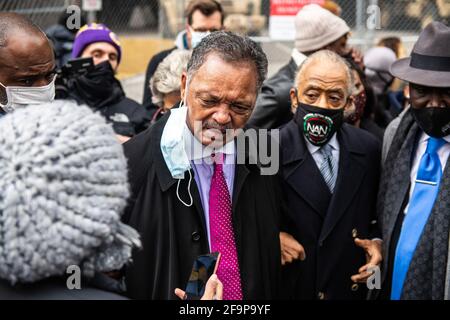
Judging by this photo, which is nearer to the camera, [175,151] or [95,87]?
[175,151]

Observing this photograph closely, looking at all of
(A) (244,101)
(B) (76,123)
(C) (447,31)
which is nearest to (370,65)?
(C) (447,31)

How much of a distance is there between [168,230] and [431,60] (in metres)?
1.66

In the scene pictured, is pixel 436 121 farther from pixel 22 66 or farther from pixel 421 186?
pixel 22 66

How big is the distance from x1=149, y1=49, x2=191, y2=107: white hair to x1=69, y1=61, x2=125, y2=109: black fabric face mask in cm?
58

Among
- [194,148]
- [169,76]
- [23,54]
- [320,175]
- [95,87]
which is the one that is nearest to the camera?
[194,148]

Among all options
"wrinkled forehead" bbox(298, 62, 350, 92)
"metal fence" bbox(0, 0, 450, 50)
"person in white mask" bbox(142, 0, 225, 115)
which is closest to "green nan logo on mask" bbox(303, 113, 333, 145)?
"wrinkled forehead" bbox(298, 62, 350, 92)

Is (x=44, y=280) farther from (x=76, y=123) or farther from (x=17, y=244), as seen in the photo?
(x=76, y=123)

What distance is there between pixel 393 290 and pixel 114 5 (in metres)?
9.75

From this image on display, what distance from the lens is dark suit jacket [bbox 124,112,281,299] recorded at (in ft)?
8.43

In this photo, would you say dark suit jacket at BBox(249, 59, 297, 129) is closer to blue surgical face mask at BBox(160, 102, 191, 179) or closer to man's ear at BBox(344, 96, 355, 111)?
man's ear at BBox(344, 96, 355, 111)

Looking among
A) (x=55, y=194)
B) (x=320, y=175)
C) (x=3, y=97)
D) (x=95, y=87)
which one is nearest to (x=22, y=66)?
(x=3, y=97)

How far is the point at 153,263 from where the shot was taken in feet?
8.50

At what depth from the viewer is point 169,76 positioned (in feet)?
14.4
